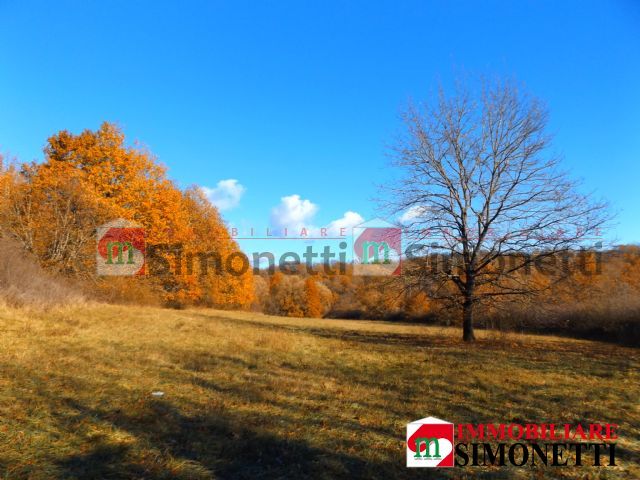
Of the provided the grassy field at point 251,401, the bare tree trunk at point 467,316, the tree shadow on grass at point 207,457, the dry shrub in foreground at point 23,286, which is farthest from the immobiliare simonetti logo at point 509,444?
the dry shrub in foreground at point 23,286

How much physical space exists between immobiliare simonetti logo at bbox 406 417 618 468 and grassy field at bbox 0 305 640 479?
164mm

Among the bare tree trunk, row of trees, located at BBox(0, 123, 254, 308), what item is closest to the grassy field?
the bare tree trunk

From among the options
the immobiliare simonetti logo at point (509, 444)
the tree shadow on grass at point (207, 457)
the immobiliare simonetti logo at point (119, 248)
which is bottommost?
the immobiliare simonetti logo at point (509, 444)

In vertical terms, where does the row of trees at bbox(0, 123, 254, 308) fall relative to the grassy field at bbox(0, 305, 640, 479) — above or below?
above

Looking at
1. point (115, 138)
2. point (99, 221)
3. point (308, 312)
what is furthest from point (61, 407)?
point (308, 312)

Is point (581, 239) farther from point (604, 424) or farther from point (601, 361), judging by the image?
point (604, 424)

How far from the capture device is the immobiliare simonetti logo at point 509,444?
150 inches

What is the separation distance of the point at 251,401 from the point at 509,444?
333 cm

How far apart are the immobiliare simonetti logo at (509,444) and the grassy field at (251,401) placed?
164mm

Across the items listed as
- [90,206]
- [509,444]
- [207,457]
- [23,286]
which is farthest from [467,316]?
[90,206]

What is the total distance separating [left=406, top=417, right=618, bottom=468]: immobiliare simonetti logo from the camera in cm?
382

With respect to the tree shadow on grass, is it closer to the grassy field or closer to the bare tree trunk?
the grassy field

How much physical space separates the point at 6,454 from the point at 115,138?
74.5ft

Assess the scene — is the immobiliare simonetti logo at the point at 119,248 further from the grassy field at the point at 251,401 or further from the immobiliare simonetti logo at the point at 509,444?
the immobiliare simonetti logo at the point at 509,444
